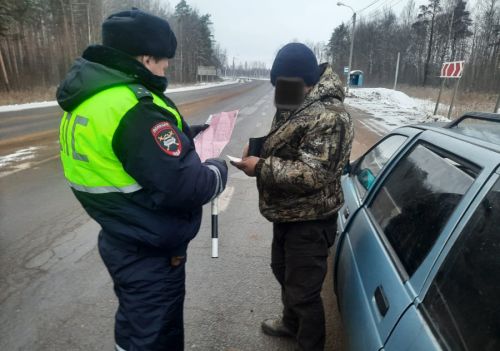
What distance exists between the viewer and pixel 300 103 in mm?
2000

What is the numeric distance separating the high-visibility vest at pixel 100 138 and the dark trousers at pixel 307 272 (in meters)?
0.96

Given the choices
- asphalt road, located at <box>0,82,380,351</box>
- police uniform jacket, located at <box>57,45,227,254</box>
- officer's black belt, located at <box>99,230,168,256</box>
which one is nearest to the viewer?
police uniform jacket, located at <box>57,45,227,254</box>

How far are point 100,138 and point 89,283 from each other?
2231mm

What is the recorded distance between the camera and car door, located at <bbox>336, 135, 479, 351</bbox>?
1.46m

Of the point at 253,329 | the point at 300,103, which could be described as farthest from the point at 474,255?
the point at 253,329

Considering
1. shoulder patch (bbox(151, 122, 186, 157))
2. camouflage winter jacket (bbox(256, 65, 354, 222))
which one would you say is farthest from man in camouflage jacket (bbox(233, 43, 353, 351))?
shoulder patch (bbox(151, 122, 186, 157))

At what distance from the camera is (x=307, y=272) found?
2.07m

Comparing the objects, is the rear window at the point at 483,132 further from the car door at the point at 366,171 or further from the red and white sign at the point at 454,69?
the red and white sign at the point at 454,69

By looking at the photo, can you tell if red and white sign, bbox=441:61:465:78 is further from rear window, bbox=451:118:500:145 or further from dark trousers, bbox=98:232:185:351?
dark trousers, bbox=98:232:185:351

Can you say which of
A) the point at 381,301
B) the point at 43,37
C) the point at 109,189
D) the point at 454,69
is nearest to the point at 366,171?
the point at 381,301

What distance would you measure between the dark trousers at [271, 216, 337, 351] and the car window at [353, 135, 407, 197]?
31.0 inches

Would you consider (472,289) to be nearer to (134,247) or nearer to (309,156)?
(309,156)

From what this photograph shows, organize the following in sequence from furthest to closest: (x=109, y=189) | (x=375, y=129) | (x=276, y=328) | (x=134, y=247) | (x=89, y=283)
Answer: (x=375, y=129)
(x=89, y=283)
(x=276, y=328)
(x=134, y=247)
(x=109, y=189)

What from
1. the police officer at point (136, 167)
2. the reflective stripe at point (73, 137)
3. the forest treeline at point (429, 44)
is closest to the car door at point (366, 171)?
the police officer at point (136, 167)
